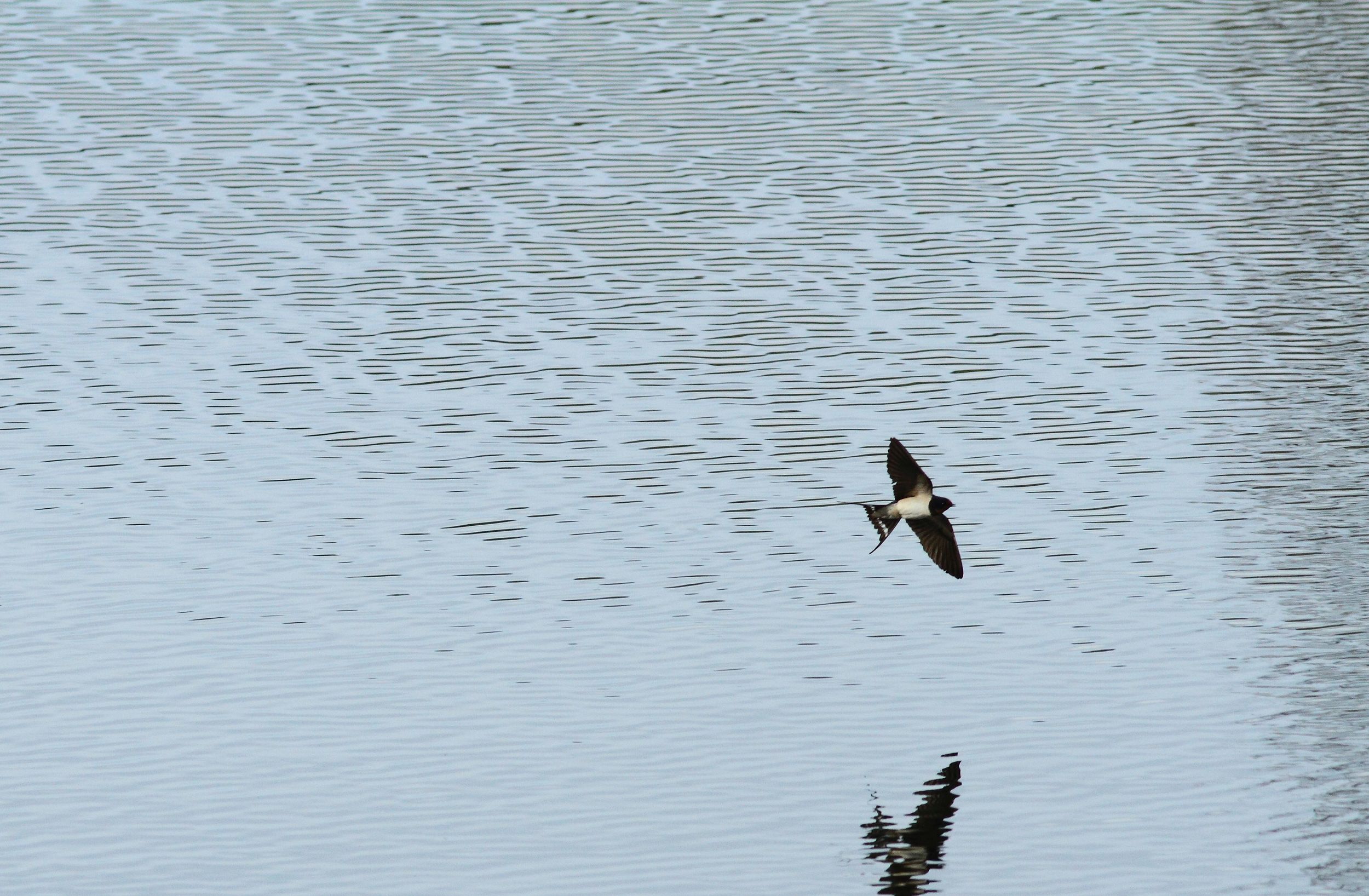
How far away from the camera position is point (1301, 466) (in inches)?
1447

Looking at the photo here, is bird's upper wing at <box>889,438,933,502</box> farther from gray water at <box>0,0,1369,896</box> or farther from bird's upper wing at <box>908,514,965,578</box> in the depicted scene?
gray water at <box>0,0,1369,896</box>

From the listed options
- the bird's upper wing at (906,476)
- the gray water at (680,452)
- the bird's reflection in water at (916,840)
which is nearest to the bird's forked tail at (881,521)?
the bird's upper wing at (906,476)

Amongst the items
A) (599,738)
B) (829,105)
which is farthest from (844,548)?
(829,105)

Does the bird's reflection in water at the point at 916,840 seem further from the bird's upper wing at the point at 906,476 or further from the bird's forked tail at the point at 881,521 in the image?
the bird's upper wing at the point at 906,476

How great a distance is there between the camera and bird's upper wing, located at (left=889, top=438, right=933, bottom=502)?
26562mm

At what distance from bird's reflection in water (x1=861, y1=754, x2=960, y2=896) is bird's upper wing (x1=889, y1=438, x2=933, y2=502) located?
291cm

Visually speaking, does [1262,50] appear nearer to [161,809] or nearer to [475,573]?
[475,573]

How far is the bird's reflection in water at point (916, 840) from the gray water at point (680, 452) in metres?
0.07

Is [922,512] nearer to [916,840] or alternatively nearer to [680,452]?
[916,840]

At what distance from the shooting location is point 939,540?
27.0m

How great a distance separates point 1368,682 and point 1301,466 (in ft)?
26.4

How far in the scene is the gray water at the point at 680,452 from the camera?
1025 inches

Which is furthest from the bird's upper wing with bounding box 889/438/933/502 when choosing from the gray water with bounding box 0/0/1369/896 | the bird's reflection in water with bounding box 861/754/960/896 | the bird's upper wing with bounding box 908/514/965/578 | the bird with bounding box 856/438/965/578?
the bird's reflection in water with bounding box 861/754/960/896

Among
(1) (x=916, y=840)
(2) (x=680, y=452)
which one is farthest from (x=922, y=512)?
(2) (x=680, y=452)
